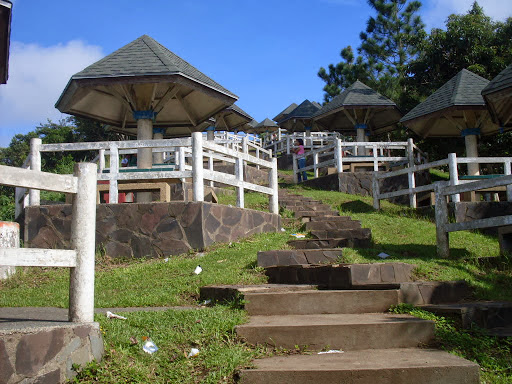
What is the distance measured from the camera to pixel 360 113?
2495 centimetres

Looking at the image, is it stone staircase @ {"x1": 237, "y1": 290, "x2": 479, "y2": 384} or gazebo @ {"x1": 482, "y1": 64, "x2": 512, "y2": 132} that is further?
gazebo @ {"x1": 482, "y1": 64, "x2": 512, "y2": 132}

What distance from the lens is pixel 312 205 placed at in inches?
616

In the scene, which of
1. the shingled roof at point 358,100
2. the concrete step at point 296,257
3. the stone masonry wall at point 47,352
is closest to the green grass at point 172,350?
the stone masonry wall at point 47,352

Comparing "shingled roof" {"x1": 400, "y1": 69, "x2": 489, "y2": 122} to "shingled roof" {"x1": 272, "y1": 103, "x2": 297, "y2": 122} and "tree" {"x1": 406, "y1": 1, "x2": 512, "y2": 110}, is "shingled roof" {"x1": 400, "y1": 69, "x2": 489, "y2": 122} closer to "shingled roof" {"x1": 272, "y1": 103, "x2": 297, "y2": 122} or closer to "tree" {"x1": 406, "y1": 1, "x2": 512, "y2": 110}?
"tree" {"x1": 406, "y1": 1, "x2": 512, "y2": 110}

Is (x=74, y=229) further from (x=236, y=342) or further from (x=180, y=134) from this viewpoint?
(x=180, y=134)

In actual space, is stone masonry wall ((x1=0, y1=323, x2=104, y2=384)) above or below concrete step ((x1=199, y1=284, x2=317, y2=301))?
below

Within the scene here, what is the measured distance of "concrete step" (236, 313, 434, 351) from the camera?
4.84 m

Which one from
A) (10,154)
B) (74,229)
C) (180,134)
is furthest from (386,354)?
(10,154)

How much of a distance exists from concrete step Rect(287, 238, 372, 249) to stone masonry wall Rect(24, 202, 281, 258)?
156 centimetres

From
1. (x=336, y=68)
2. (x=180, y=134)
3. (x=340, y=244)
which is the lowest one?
(x=340, y=244)

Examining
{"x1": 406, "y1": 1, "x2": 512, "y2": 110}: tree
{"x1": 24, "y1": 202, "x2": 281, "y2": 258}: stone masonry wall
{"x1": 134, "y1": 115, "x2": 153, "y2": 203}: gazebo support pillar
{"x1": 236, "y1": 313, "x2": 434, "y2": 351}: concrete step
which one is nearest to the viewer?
{"x1": 236, "y1": 313, "x2": 434, "y2": 351}: concrete step

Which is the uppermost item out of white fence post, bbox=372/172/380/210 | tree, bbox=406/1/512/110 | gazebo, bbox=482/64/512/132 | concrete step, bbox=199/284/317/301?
tree, bbox=406/1/512/110

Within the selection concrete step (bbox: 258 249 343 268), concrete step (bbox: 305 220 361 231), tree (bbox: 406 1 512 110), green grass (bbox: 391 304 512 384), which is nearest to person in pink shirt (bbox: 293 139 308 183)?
tree (bbox: 406 1 512 110)

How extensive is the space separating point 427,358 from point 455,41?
24.3 m
